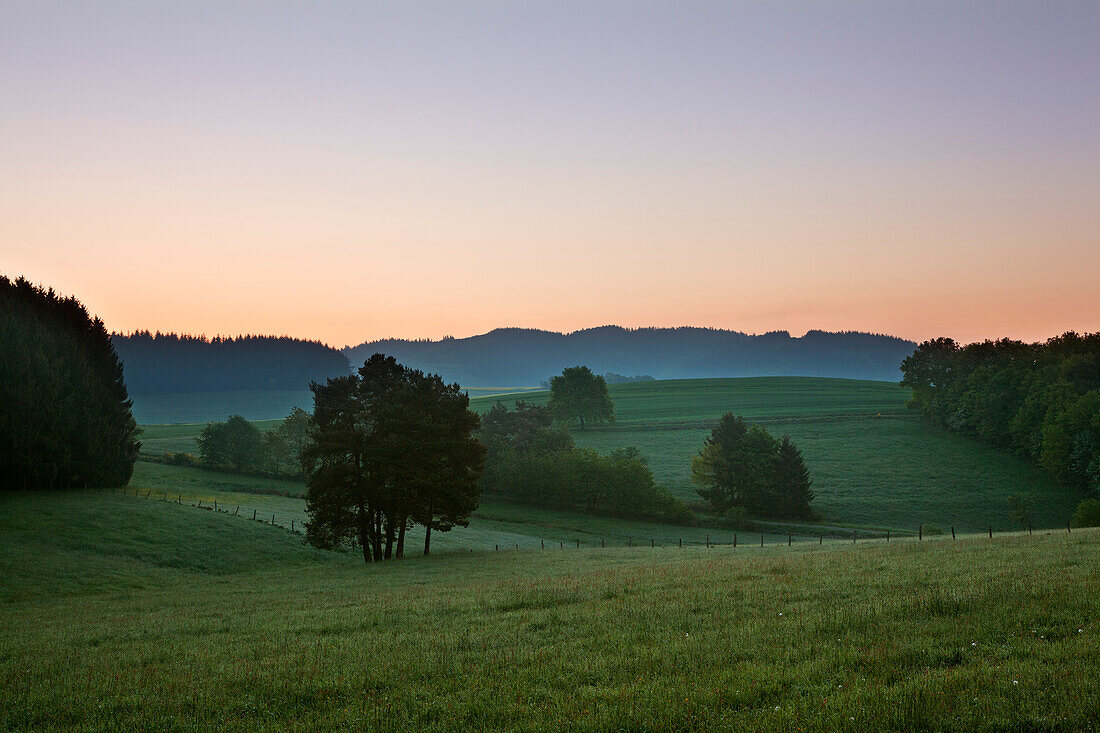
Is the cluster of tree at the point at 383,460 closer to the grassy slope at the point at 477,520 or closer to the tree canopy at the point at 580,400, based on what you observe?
A: the grassy slope at the point at 477,520

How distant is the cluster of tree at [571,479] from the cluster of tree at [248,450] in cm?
3015

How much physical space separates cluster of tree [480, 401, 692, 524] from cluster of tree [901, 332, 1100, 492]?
160ft

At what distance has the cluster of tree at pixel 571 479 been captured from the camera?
271 ft

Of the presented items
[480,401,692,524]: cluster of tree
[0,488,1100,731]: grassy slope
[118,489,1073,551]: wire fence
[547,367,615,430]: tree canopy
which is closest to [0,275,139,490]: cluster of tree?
[118,489,1073,551]: wire fence

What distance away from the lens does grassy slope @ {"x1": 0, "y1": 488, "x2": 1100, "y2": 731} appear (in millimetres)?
8188

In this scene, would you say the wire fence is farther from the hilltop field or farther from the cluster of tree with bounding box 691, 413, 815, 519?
the cluster of tree with bounding box 691, 413, 815, 519

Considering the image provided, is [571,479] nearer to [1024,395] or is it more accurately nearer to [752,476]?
[752,476]

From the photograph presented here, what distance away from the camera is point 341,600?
2264cm

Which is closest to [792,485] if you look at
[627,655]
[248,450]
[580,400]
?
[580,400]

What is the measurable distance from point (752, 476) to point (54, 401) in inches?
3056

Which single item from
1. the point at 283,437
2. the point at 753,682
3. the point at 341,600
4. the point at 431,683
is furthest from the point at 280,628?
the point at 283,437

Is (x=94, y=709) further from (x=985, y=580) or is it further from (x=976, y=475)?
(x=976, y=475)

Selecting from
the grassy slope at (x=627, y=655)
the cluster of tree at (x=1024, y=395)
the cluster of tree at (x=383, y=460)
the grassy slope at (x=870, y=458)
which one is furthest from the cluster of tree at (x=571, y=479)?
the grassy slope at (x=627, y=655)

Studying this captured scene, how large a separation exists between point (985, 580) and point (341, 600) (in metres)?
19.1
